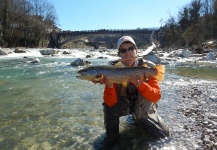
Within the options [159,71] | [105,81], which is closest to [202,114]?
[159,71]

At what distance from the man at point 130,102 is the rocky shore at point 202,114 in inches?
26.6

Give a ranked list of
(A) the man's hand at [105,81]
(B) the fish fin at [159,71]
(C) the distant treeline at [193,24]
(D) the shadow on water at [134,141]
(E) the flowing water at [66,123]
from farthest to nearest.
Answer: (C) the distant treeline at [193,24], (E) the flowing water at [66,123], (D) the shadow on water at [134,141], (B) the fish fin at [159,71], (A) the man's hand at [105,81]

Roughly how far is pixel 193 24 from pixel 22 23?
38.1 meters

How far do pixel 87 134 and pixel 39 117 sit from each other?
165 cm

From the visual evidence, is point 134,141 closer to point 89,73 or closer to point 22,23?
point 89,73

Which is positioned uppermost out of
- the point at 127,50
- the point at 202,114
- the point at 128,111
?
the point at 127,50

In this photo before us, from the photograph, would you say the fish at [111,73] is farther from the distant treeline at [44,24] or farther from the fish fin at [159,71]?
the distant treeline at [44,24]

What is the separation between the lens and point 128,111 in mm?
4984

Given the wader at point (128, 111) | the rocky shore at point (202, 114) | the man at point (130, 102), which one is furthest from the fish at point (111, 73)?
the rocky shore at point (202, 114)

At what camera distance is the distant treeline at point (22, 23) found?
176 ft

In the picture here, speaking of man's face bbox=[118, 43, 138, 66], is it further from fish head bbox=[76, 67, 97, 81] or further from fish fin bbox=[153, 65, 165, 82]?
fish head bbox=[76, 67, 97, 81]

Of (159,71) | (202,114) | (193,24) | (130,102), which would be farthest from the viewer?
(193,24)

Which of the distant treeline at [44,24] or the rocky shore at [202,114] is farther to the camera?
the distant treeline at [44,24]

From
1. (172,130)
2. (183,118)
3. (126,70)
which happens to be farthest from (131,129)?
(126,70)
